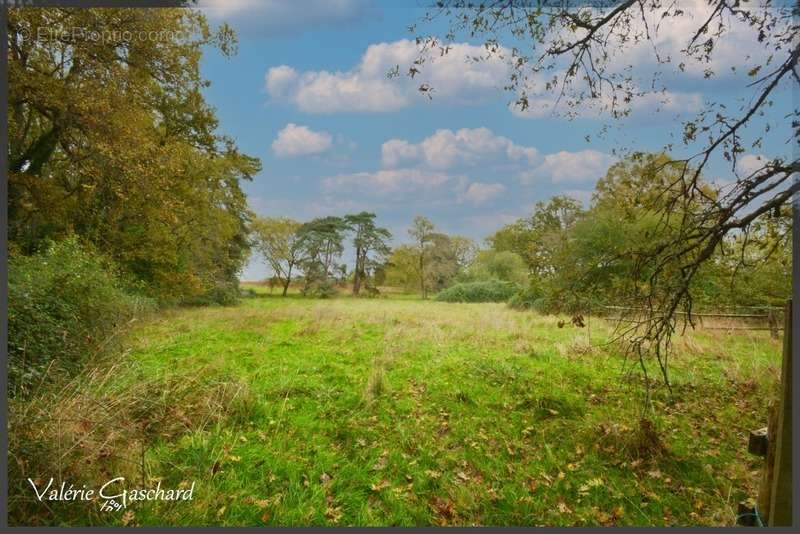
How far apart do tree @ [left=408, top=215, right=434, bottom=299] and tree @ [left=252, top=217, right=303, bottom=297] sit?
34.4 inches

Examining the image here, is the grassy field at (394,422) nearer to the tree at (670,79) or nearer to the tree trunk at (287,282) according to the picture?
the tree trunk at (287,282)

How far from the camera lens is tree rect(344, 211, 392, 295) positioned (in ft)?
9.89

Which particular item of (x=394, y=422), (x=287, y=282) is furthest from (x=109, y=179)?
(x=394, y=422)

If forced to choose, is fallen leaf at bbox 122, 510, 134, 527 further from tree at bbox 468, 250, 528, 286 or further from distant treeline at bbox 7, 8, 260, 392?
tree at bbox 468, 250, 528, 286

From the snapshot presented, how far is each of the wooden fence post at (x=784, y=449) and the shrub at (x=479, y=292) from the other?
1.76 meters

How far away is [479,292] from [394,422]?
1.31 metres

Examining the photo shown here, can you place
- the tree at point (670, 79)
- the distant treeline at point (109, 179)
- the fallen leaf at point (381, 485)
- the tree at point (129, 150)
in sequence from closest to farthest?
1. the fallen leaf at point (381, 485)
2. the tree at point (670, 79)
3. the distant treeline at point (109, 179)
4. the tree at point (129, 150)

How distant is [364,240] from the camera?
120 inches

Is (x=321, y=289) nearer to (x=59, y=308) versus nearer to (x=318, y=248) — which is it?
(x=318, y=248)

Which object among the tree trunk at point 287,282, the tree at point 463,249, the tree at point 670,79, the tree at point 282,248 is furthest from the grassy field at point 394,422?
the tree at point 670,79

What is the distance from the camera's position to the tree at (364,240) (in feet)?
9.89

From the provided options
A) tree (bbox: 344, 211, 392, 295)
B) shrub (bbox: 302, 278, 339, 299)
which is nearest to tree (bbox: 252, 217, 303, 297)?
shrub (bbox: 302, 278, 339, 299)

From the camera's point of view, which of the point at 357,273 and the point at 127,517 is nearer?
the point at 127,517

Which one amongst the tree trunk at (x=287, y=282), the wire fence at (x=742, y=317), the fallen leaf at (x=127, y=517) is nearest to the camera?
the fallen leaf at (x=127, y=517)
